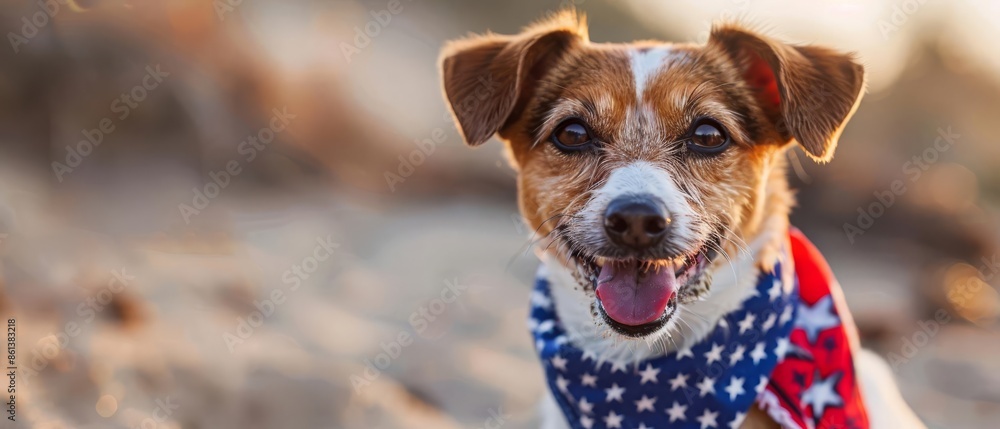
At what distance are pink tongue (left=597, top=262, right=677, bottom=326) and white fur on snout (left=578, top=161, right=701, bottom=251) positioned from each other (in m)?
0.16

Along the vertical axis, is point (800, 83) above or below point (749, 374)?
above

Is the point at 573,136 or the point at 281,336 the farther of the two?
the point at 281,336

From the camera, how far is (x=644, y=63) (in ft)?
9.68

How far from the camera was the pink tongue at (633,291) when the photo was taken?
2.61 meters

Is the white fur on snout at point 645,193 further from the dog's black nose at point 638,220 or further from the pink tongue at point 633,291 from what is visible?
the pink tongue at point 633,291

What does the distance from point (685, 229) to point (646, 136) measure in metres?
0.46

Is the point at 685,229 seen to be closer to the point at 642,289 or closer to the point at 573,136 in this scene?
the point at 642,289

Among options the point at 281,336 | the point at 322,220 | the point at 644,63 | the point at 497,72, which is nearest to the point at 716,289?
the point at 644,63

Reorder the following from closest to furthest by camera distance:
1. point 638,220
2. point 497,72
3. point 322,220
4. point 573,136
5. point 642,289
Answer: point 638,220 < point 642,289 < point 573,136 < point 497,72 < point 322,220

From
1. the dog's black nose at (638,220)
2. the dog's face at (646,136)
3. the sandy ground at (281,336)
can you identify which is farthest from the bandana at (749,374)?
the sandy ground at (281,336)

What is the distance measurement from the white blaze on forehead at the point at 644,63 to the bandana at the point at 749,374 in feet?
2.99

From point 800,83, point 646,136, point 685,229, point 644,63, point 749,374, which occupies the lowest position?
point 749,374

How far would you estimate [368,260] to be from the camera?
716 centimetres

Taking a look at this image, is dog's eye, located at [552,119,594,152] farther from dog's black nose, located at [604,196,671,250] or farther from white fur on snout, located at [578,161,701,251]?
dog's black nose, located at [604,196,671,250]
